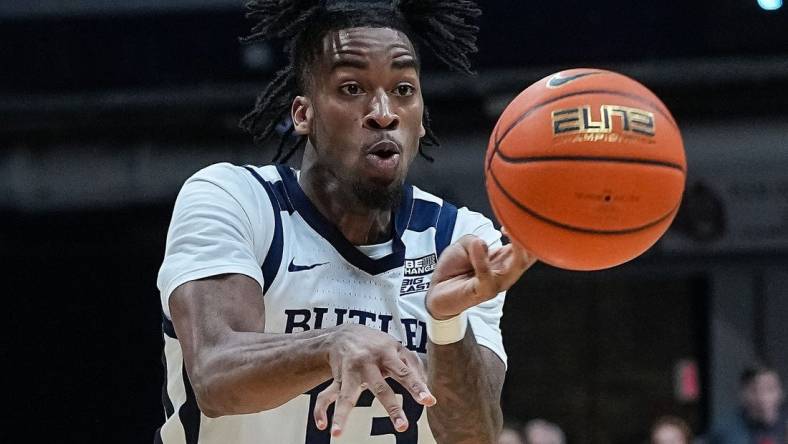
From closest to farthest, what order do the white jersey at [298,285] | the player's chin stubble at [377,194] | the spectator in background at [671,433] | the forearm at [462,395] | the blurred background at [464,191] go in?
the forearm at [462,395] → the white jersey at [298,285] → the player's chin stubble at [377,194] → the spectator in background at [671,433] → the blurred background at [464,191]

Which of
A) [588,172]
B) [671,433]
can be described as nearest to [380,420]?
[588,172]

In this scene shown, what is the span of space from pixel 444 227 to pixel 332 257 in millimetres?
423

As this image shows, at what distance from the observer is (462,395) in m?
3.53

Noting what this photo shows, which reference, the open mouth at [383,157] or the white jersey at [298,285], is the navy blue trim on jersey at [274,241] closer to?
the white jersey at [298,285]

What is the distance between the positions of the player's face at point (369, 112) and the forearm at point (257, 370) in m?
0.78

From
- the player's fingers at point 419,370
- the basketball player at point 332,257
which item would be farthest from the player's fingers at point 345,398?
the basketball player at point 332,257

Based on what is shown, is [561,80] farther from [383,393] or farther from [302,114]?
[302,114]

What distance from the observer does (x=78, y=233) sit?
30.8ft

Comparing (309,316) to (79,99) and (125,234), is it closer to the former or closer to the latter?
(79,99)

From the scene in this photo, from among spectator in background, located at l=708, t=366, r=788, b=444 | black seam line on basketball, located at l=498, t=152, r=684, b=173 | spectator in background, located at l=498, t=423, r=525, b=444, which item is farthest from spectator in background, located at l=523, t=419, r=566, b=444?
black seam line on basketball, located at l=498, t=152, r=684, b=173

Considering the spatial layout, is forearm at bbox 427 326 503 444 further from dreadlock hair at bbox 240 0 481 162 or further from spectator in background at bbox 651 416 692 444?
spectator in background at bbox 651 416 692 444

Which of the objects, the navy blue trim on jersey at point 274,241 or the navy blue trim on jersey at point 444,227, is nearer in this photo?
the navy blue trim on jersey at point 274,241

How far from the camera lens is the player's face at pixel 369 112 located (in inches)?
147

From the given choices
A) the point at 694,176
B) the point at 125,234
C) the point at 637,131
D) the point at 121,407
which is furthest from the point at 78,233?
the point at 637,131
